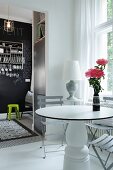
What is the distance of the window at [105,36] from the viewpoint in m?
3.36

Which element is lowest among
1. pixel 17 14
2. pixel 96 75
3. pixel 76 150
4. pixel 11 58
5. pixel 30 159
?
pixel 30 159

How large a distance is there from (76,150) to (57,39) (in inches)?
87.3

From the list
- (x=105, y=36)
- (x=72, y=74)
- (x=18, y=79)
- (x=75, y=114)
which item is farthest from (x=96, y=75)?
(x=18, y=79)

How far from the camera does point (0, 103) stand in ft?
19.2

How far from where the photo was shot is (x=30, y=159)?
107 inches

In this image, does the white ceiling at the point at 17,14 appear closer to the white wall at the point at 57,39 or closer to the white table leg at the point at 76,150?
the white wall at the point at 57,39

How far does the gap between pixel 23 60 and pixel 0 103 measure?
1498 mm

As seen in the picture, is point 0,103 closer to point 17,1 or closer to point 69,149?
point 17,1

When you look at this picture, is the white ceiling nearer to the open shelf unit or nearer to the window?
the open shelf unit

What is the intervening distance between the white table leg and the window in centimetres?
149

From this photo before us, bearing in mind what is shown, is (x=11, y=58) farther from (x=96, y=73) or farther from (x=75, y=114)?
(x=75, y=114)

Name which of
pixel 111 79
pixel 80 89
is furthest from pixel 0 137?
pixel 111 79

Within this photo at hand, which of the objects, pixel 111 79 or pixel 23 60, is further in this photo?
pixel 23 60

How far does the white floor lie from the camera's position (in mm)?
2473
